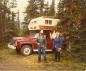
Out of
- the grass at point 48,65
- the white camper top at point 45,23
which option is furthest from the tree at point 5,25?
the grass at point 48,65

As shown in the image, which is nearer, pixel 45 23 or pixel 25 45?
pixel 25 45

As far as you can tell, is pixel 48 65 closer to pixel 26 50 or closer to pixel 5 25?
pixel 26 50

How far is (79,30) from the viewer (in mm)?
18078

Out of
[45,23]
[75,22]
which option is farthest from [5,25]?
[75,22]

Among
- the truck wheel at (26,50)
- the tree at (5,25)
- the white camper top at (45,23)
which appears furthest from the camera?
the tree at (5,25)

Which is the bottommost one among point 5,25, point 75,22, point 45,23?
point 5,25

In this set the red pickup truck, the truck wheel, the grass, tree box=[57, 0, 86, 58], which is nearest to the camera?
the grass

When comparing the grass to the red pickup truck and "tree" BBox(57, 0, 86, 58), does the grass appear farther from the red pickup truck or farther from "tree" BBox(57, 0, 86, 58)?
the red pickup truck

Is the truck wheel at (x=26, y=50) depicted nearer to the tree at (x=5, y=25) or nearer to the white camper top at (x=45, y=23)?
the white camper top at (x=45, y=23)

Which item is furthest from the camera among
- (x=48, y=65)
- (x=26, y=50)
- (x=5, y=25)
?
(x=5, y=25)

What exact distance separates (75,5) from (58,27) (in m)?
2.31

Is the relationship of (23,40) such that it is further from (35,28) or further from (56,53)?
(56,53)

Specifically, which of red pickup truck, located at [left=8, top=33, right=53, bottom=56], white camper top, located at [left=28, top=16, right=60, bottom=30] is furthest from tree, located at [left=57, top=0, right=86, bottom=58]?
red pickup truck, located at [left=8, top=33, right=53, bottom=56]

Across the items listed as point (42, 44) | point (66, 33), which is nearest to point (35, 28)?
point (66, 33)
